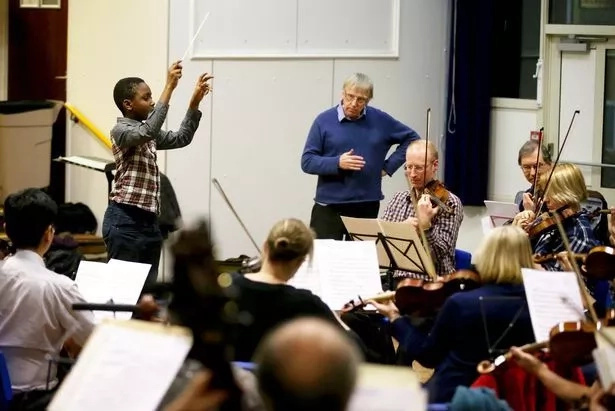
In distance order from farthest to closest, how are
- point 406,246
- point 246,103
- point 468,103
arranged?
point 468,103 → point 246,103 → point 406,246

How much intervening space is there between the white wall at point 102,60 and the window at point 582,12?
2674mm

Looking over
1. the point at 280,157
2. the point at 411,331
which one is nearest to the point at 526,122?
the point at 280,157

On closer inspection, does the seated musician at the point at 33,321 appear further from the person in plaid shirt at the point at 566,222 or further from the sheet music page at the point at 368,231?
the person in plaid shirt at the point at 566,222

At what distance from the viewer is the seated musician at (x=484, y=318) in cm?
392

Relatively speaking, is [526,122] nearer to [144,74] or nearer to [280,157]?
[280,157]

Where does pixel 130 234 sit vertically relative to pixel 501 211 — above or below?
below

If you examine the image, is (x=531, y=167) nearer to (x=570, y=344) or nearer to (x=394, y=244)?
(x=394, y=244)

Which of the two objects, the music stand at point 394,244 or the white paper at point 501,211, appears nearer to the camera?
the music stand at point 394,244

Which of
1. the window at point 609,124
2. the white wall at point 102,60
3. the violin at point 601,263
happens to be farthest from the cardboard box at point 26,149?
the violin at point 601,263

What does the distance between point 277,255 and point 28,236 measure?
820 millimetres

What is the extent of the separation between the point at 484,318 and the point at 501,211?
224cm

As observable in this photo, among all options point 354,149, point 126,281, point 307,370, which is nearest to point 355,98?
point 354,149

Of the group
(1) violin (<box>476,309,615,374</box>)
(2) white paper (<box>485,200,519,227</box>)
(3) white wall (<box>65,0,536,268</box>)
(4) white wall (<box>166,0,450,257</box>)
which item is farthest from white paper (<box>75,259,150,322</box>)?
(4) white wall (<box>166,0,450,257</box>)

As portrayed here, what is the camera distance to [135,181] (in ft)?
18.3
